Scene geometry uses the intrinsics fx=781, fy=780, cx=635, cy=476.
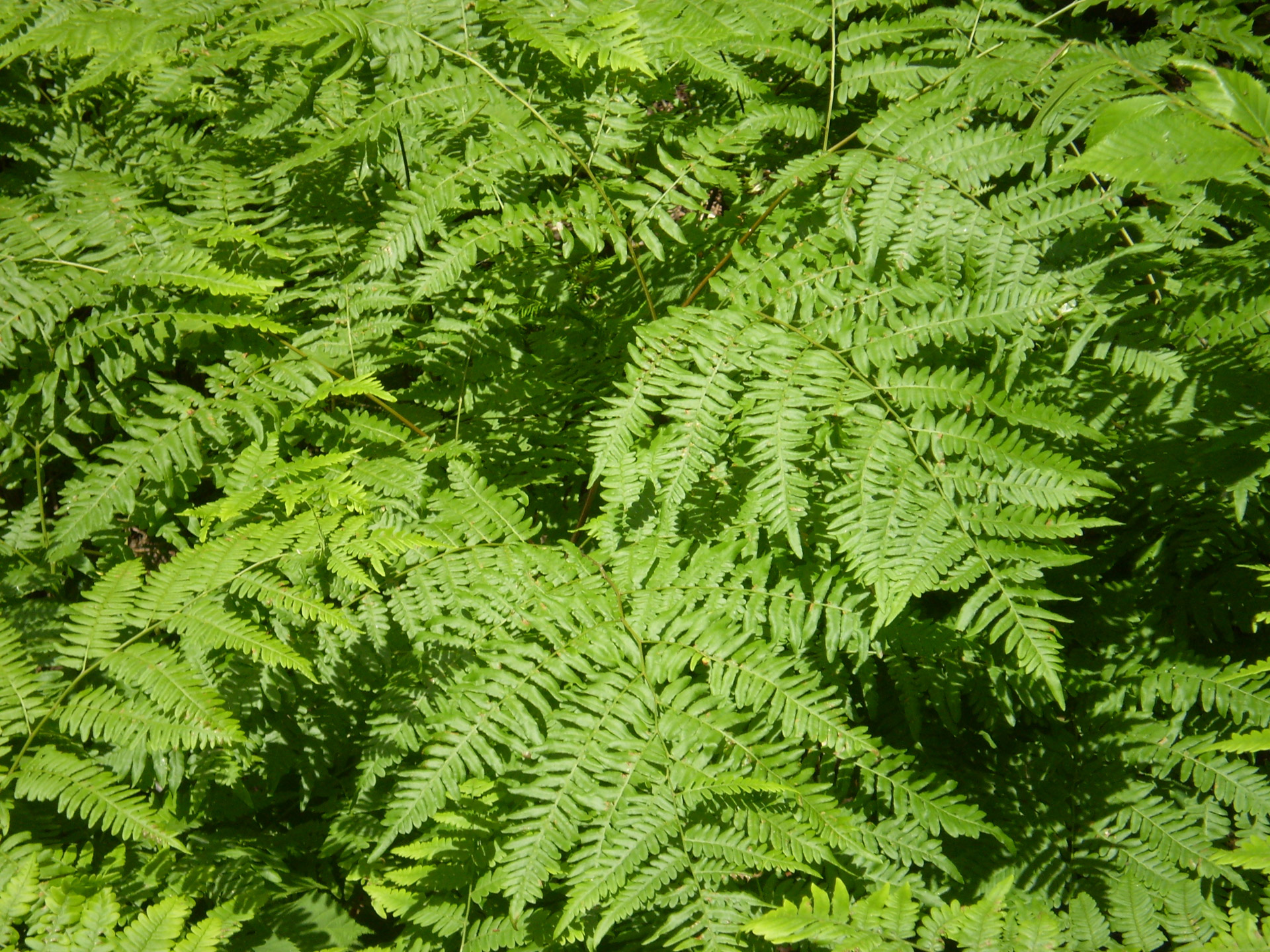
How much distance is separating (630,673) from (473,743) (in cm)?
39

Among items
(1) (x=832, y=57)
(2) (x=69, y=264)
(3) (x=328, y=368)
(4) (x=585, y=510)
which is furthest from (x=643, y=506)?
(2) (x=69, y=264)

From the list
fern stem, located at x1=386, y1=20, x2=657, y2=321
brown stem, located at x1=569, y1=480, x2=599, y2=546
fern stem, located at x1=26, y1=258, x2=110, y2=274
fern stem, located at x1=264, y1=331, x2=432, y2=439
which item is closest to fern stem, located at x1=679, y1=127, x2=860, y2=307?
fern stem, located at x1=386, y1=20, x2=657, y2=321

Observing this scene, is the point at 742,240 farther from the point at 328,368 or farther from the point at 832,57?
the point at 328,368

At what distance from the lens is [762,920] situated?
1.59 m

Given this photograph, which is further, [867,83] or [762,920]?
[867,83]

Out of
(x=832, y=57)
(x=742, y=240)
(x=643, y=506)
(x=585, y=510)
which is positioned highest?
(x=832, y=57)

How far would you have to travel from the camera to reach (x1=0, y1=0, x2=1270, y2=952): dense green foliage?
178 cm

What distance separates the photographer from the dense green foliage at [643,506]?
1781 millimetres

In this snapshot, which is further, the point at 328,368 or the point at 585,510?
the point at 585,510

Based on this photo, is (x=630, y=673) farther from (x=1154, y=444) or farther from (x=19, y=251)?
(x=19, y=251)

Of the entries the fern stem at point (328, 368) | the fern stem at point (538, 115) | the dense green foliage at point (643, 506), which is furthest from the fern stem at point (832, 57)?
the fern stem at point (328, 368)

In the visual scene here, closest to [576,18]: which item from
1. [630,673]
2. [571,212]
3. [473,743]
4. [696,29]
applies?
[696,29]

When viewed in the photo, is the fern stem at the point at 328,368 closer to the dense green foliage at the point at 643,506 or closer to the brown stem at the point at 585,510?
the dense green foliage at the point at 643,506

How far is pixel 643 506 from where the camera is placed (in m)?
2.25
